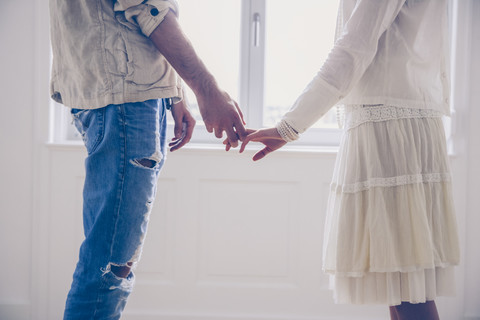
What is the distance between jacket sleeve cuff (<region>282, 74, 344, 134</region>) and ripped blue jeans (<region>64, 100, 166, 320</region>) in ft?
1.21

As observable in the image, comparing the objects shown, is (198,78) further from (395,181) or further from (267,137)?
(395,181)

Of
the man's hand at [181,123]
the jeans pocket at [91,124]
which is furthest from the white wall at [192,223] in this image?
the jeans pocket at [91,124]

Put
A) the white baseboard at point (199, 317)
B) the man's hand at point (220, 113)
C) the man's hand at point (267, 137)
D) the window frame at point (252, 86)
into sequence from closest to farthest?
the man's hand at point (220, 113) < the man's hand at point (267, 137) < the white baseboard at point (199, 317) < the window frame at point (252, 86)

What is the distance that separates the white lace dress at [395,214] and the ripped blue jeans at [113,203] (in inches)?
19.0

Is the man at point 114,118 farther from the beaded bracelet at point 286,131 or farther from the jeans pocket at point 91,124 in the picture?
the beaded bracelet at point 286,131

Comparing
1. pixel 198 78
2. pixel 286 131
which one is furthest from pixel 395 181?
pixel 198 78

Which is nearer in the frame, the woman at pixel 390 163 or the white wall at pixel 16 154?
the woman at pixel 390 163

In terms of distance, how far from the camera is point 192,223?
6.49 feet

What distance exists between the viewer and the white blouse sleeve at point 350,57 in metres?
0.97

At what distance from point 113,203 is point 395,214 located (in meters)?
0.63

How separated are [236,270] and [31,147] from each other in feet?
3.67

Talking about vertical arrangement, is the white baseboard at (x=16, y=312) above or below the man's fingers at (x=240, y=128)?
below

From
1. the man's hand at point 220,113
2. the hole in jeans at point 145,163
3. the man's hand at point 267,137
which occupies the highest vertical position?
the man's hand at point 220,113

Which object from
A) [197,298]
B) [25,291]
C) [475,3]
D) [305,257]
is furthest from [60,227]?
[475,3]
